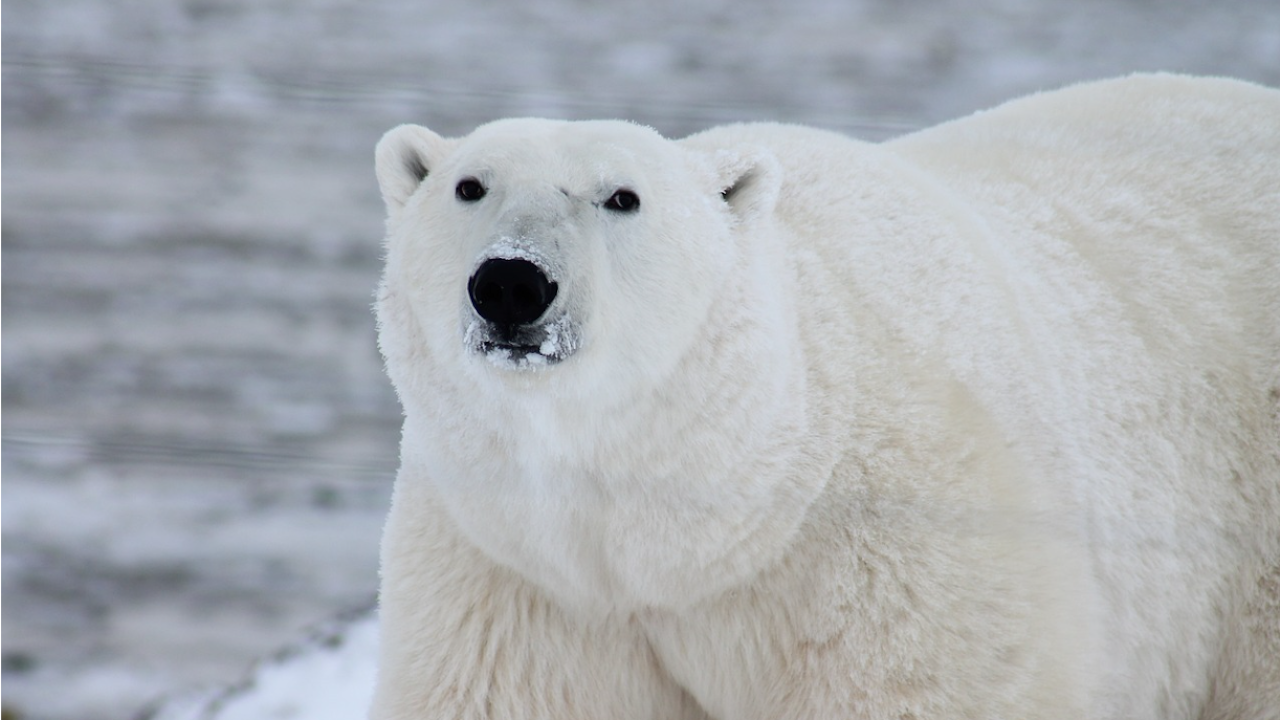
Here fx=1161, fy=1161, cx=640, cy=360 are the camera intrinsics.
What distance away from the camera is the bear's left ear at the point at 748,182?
1860 millimetres

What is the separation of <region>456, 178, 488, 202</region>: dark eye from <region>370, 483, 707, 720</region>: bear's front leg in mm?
571

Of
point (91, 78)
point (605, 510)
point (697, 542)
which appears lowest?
point (697, 542)

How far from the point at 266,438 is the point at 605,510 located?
117 centimetres

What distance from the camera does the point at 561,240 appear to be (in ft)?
5.19

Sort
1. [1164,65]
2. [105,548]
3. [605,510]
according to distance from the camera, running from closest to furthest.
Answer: [605,510]
[1164,65]
[105,548]

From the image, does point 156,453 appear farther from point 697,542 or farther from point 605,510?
point 697,542

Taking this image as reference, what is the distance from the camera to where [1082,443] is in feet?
6.80

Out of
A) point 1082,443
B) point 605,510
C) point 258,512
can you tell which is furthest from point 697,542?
point 258,512

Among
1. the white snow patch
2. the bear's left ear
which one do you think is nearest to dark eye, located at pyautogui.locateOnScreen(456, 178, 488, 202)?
the bear's left ear

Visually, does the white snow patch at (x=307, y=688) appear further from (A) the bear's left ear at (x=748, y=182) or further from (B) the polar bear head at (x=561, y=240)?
(A) the bear's left ear at (x=748, y=182)

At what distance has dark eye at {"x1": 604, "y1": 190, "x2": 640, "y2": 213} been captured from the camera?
1.71m

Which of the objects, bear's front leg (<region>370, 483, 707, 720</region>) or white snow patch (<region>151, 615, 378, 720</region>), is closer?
bear's front leg (<region>370, 483, 707, 720</region>)

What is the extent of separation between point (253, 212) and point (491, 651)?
1.44 meters

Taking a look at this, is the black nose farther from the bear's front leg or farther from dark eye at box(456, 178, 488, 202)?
the bear's front leg
